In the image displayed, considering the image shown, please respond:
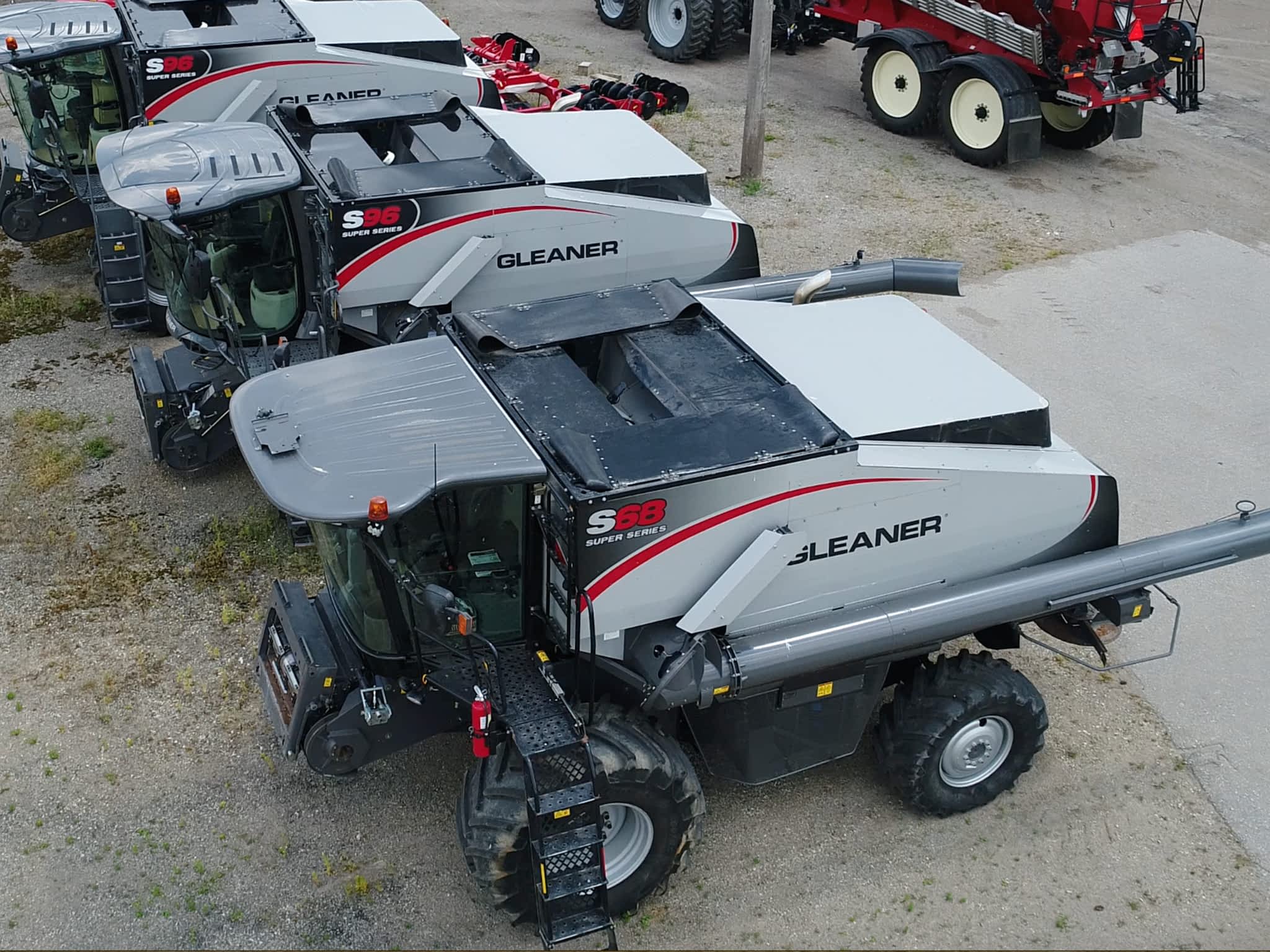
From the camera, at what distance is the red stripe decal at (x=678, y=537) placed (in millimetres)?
4922

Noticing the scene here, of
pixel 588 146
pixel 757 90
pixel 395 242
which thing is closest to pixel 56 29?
pixel 395 242

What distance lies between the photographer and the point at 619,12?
1703 cm

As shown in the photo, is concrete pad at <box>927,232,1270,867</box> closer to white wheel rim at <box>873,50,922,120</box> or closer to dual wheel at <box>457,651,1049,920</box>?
dual wheel at <box>457,651,1049,920</box>

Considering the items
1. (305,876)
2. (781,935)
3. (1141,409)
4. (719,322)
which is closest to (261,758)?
(305,876)

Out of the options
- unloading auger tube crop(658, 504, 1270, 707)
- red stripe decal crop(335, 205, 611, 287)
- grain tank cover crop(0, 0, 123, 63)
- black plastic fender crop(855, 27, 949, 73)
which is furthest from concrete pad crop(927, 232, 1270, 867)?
grain tank cover crop(0, 0, 123, 63)

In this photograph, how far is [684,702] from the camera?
200 inches

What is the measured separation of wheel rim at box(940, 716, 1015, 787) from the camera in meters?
5.80

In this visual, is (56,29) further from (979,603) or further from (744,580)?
(979,603)

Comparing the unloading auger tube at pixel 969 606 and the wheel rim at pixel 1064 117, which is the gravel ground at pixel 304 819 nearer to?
the unloading auger tube at pixel 969 606

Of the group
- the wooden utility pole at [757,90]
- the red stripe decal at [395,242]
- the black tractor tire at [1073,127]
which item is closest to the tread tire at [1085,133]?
the black tractor tire at [1073,127]

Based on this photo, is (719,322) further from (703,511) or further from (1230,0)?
(1230,0)

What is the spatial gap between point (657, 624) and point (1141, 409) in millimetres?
5400

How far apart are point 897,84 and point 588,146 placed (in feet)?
21.5

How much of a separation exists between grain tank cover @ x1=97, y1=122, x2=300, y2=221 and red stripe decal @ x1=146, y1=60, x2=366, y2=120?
232cm
